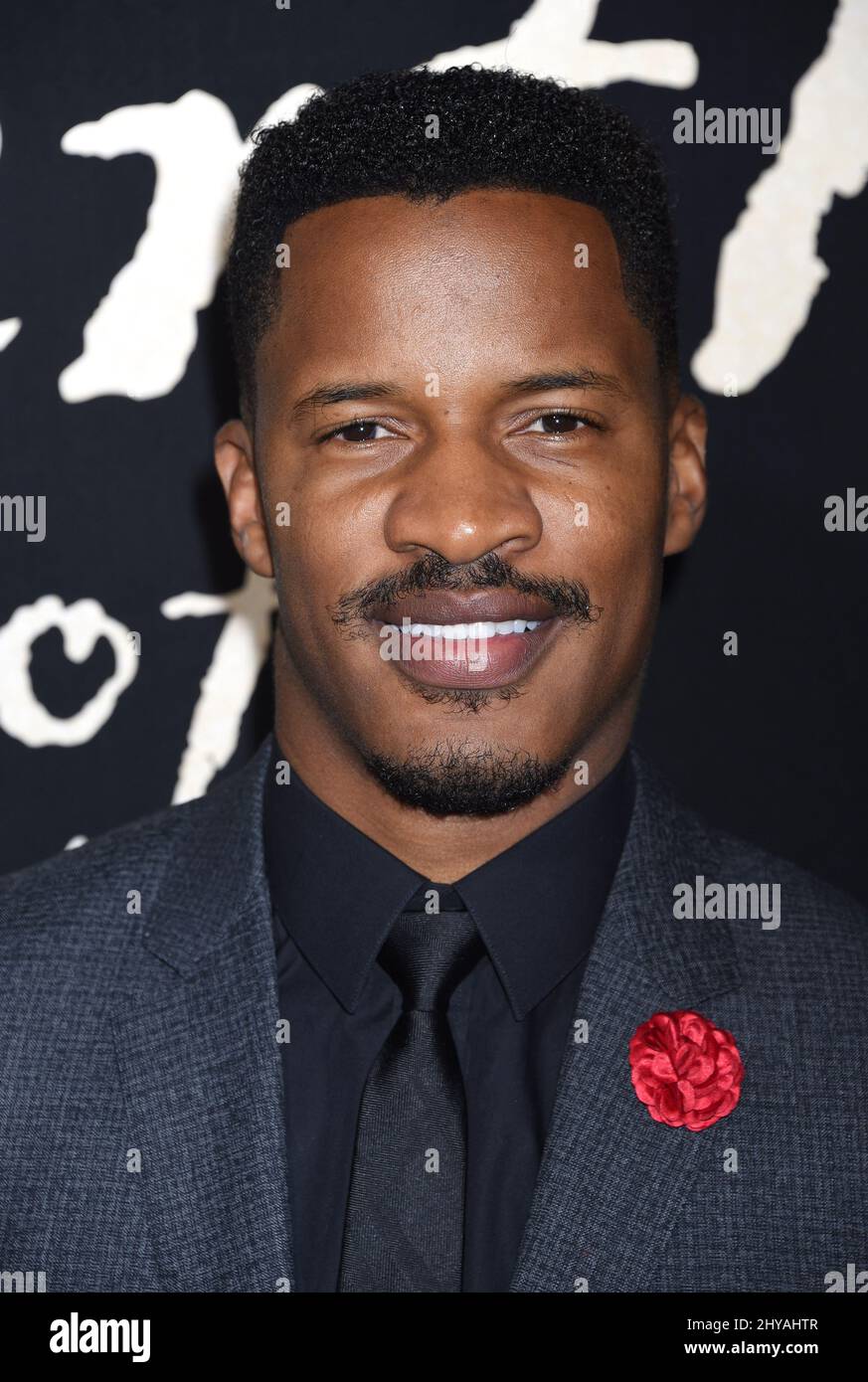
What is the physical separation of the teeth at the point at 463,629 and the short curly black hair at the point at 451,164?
0.45 m

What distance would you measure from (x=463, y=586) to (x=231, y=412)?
110 centimetres

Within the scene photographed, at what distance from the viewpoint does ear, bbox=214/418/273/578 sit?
2.08 metres

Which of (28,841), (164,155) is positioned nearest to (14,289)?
(164,155)

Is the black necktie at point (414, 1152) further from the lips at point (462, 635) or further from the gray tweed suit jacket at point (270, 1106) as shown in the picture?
the lips at point (462, 635)

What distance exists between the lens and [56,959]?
1922mm

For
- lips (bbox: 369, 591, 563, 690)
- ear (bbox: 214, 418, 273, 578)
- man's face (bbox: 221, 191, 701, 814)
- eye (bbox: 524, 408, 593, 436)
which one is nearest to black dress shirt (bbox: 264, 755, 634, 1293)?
man's face (bbox: 221, 191, 701, 814)

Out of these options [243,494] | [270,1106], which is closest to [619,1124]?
[270,1106]

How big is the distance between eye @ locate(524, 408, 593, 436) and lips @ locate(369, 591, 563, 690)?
211 mm

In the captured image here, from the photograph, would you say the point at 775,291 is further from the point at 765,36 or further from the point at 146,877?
the point at 146,877

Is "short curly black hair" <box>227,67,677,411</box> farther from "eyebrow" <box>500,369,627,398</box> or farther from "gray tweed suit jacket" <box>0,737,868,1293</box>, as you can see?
"gray tweed suit jacket" <box>0,737,868,1293</box>

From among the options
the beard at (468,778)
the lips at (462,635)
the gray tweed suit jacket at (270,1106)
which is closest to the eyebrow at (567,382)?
the lips at (462,635)

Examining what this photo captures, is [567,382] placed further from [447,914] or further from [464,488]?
[447,914]

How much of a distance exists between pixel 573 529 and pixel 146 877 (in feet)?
2.43

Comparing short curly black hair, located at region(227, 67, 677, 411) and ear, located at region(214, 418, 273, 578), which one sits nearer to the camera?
short curly black hair, located at region(227, 67, 677, 411)
